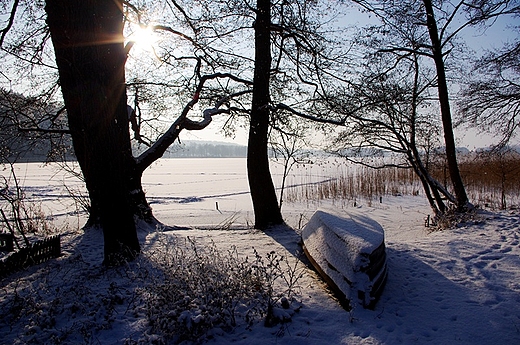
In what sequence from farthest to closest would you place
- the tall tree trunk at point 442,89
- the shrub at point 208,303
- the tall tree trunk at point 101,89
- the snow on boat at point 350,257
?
the tall tree trunk at point 442,89 → the tall tree trunk at point 101,89 → the snow on boat at point 350,257 → the shrub at point 208,303

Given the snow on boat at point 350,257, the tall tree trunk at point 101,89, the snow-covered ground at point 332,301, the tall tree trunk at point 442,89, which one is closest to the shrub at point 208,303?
the snow-covered ground at point 332,301

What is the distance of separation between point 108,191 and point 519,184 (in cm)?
1734

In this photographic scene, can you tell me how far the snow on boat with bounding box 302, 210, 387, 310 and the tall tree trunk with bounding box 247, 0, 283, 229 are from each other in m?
2.92

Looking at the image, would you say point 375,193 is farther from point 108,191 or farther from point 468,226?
point 108,191

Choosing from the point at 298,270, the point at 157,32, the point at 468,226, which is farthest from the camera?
the point at 157,32

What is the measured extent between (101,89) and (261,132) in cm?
411

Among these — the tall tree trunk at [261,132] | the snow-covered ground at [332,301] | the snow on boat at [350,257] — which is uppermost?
the tall tree trunk at [261,132]

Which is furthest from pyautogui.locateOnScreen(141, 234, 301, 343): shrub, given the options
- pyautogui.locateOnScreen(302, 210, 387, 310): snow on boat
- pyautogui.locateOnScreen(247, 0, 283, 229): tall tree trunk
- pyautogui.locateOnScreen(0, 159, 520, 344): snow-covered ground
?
pyautogui.locateOnScreen(247, 0, 283, 229): tall tree trunk

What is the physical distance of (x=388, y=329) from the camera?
305 centimetres

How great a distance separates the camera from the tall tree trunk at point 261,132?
7625 millimetres

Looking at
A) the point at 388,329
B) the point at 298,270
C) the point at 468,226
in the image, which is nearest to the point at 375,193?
the point at 468,226

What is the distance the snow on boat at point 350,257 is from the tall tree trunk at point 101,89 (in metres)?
2.78

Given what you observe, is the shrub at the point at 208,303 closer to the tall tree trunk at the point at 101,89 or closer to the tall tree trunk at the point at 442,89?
the tall tree trunk at the point at 101,89

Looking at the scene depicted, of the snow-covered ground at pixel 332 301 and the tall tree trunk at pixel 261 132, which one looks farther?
the tall tree trunk at pixel 261 132
